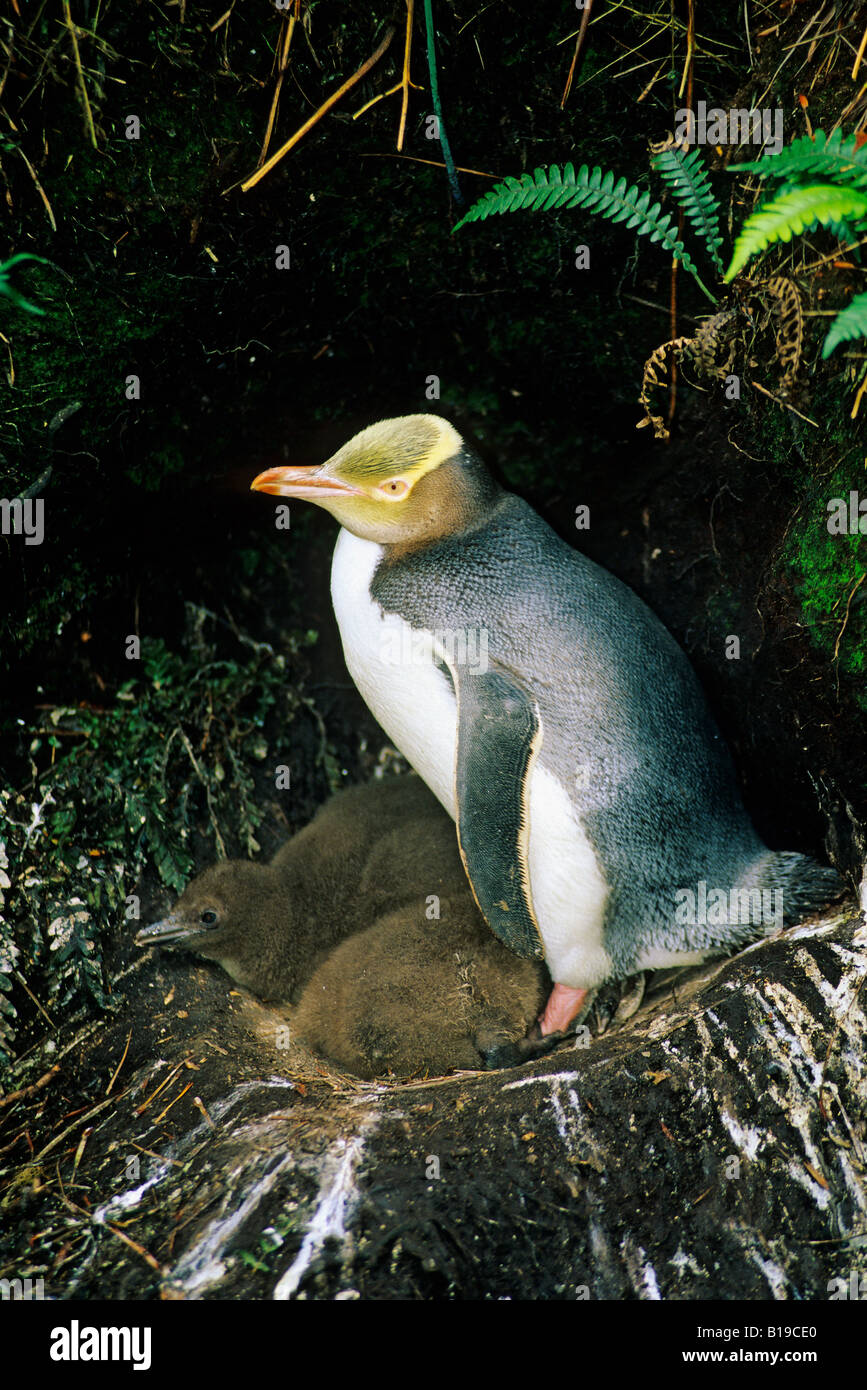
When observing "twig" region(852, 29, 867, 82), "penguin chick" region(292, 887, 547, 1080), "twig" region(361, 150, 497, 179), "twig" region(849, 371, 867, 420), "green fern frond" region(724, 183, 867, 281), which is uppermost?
"twig" region(852, 29, 867, 82)

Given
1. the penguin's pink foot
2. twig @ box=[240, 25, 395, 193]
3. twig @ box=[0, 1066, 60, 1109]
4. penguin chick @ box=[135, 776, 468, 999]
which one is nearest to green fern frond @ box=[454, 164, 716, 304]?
twig @ box=[240, 25, 395, 193]

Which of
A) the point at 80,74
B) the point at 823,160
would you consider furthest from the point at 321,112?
the point at 823,160

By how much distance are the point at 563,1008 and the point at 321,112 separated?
8.55 feet

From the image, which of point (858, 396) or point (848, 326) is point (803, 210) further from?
point (858, 396)

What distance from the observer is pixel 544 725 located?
276 cm

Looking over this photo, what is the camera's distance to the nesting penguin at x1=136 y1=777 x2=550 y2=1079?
271 cm

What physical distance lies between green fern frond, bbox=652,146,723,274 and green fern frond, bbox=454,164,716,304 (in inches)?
2.4

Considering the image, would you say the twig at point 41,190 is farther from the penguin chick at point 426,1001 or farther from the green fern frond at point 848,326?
the penguin chick at point 426,1001

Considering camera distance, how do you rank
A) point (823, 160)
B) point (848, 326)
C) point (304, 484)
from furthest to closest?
point (304, 484) → point (823, 160) → point (848, 326)

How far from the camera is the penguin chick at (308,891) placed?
9.82 ft

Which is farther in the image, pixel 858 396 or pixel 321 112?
pixel 321 112

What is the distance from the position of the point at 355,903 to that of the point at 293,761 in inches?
27.7

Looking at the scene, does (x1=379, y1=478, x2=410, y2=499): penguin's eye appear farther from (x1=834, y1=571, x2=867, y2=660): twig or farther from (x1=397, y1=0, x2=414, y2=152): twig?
(x1=834, y1=571, x2=867, y2=660): twig

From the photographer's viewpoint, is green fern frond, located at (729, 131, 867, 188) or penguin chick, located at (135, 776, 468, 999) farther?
penguin chick, located at (135, 776, 468, 999)
